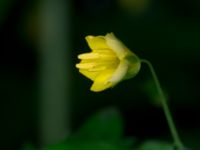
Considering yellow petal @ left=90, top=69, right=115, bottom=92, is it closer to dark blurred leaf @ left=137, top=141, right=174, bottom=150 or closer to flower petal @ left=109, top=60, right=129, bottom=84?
flower petal @ left=109, top=60, right=129, bottom=84

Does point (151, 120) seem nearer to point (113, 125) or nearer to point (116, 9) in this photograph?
point (116, 9)

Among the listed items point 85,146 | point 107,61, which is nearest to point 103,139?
point 85,146

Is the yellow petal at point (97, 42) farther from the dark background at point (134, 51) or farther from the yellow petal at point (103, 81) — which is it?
the dark background at point (134, 51)

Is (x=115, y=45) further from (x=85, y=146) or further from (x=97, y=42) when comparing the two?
(x=85, y=146)

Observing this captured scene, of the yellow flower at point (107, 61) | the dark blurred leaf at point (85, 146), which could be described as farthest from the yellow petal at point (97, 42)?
the dark blurred leaf at point (85, 146)

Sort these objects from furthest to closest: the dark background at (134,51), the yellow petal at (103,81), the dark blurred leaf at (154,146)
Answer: the dark background at (134,51), the dark blurred leaf at (154,146), the yellow petal at (103,81)

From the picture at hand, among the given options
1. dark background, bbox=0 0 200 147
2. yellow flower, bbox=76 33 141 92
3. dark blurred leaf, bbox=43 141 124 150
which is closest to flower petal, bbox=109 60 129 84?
yellow flower, bbox=76 33 141 92
